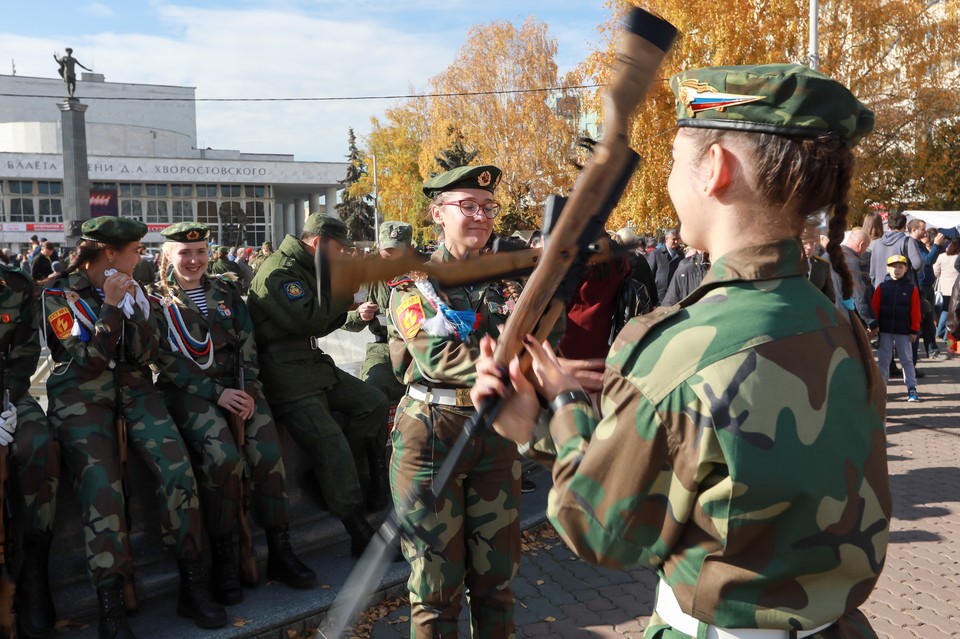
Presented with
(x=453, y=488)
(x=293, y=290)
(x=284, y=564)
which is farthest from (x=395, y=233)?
(x=453, y=488)

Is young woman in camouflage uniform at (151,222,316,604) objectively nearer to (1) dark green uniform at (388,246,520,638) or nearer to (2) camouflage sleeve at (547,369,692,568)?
(1) dark green uniform at (388,246,520,638)

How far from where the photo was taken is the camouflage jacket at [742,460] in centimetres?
137

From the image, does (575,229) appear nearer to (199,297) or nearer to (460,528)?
(460,528)

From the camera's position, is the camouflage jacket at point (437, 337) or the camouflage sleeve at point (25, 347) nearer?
the camouflage jacket at point (437, 337)

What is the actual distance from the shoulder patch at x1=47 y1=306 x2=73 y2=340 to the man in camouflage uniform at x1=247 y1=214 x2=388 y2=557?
1163 mm

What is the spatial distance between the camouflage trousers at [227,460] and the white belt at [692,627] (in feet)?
10.6

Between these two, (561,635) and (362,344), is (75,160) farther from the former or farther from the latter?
(561,635)

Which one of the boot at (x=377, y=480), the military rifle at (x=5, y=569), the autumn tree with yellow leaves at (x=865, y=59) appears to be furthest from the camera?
the autumn tree with yellow leaves at (x=865, y=59)

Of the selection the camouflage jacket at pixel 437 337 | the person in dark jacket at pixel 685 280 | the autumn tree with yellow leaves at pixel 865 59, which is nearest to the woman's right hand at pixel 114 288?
the camouflage jacket at pixel 437 337

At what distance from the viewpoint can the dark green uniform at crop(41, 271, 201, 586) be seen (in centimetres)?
392

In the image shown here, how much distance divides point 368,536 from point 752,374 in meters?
4.00

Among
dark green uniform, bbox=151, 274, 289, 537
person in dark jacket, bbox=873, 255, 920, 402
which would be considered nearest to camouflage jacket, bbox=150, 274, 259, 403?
dark green uniform, bbox=151, 274, 289, 537

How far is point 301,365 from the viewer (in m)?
5.11

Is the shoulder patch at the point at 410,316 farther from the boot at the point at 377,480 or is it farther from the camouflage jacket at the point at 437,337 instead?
the boot at the point at 377,480
